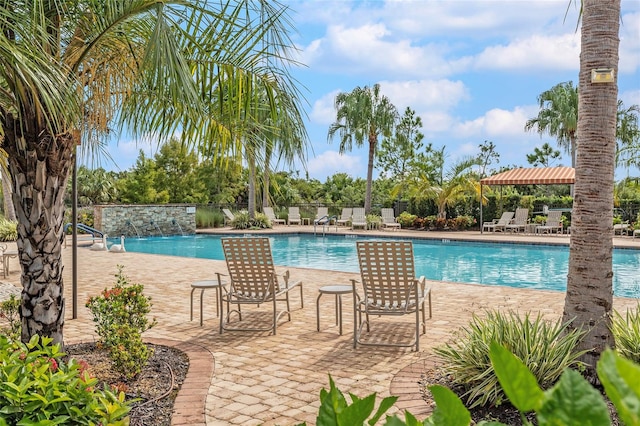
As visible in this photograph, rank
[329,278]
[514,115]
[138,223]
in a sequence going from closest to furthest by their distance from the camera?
1. [329,278]
2. [138,223]
3. [514,115]

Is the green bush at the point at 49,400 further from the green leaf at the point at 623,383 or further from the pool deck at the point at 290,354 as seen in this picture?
the green leaf at the point at 623,383

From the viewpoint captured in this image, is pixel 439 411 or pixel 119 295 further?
pixel 119 295

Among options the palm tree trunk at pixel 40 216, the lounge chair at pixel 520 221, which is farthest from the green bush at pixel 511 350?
the lounge chair at pixel 520 221

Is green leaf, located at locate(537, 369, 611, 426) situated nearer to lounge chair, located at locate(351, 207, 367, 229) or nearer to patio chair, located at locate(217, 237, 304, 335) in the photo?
patio chair, located at locate(217, 237, 304, 335)

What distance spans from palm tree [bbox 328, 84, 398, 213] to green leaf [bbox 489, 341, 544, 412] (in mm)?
28098

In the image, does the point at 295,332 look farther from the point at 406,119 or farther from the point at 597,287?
the point at 406,119

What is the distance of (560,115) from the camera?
3278 cm

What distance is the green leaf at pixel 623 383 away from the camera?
1.56 feet

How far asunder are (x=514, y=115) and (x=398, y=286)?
32506 mm

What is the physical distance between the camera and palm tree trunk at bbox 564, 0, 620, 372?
4.12m

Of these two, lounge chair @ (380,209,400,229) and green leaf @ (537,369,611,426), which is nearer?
green leaf @ (537,369,611,426)

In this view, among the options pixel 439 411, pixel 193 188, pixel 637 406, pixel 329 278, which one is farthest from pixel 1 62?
pixel 193 188

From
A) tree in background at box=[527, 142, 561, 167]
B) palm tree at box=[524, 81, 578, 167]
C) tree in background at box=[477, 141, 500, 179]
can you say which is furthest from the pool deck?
tree in background at box=[527, 142, 561, 167]

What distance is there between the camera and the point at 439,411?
723mm
